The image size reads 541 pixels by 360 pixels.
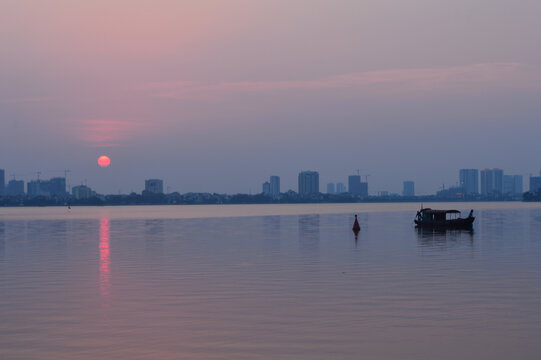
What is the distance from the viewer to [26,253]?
68.4 meters

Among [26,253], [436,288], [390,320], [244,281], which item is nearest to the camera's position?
[390,320]

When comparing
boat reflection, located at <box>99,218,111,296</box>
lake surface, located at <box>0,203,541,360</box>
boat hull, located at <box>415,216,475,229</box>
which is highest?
boat hull, located at <box>415,216,475,229</box>

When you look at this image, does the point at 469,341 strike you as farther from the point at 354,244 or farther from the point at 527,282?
the point at 354,244

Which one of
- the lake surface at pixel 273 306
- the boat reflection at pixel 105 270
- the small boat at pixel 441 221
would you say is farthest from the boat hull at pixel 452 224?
the boat reflection at pixel 105 270

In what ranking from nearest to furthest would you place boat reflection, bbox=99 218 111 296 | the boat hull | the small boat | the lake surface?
the lake surface
boat reflection, bbox=99 218 111 296
the boat hull
the small boat

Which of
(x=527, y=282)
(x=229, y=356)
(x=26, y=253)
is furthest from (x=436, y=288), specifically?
(x=26, y=253)

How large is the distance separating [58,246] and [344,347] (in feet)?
201

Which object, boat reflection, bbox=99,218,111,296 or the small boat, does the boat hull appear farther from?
boat reflection, bbox=99,218,111,296

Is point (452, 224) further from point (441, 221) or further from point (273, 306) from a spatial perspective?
point (273, 306)

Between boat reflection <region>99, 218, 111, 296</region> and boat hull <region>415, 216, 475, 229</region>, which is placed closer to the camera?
boat reflection <region>99, 218, 111, 296</region>

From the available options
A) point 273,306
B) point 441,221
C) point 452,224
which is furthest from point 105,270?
point 441,221

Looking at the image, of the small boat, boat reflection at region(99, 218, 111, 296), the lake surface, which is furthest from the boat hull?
boat reflection at region(99, 218, 111, 296)

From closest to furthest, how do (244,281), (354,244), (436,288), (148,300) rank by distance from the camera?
(148,300)
(436,288)
(244,281)
(354,244)

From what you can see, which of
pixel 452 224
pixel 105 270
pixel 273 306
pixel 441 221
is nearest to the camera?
pixel 273 306
